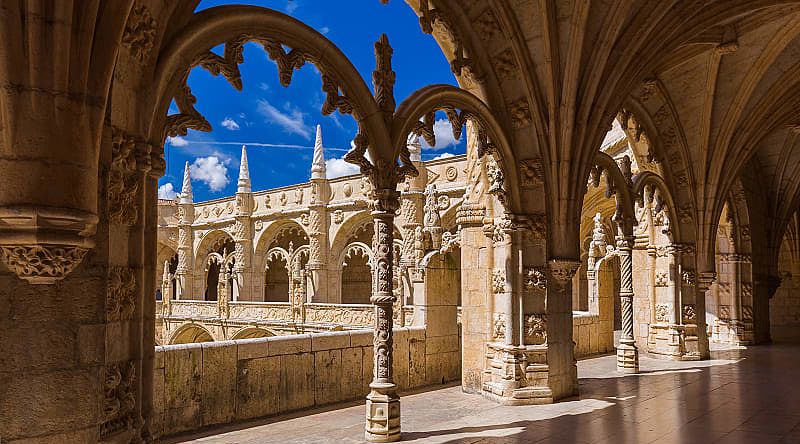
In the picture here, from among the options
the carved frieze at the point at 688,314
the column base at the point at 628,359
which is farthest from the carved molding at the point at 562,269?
the carved frieze at the point at 688,314

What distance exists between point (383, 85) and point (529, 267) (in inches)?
106

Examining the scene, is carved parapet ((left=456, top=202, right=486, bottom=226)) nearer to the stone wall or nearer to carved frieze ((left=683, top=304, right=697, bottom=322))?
the stone wall

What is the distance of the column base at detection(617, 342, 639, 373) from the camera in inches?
331

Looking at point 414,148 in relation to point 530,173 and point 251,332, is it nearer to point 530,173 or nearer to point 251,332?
point 251,332

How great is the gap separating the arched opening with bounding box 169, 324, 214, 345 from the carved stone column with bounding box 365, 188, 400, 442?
1635 cm

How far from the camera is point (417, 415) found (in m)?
5.75

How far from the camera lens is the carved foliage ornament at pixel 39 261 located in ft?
7.77

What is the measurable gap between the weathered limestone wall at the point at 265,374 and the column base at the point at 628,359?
3.01 meters

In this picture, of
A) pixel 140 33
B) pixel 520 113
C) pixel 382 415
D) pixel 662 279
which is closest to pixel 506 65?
pixel 520 113

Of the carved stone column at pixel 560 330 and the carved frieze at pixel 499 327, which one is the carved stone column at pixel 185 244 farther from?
the carved stone column at pixel 560 330

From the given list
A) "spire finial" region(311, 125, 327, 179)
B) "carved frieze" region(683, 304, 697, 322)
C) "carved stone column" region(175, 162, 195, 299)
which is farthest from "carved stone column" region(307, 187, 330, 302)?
"carved frieze" region(683, 304, 697, 322)

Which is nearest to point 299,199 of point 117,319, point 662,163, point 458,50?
point 662,163

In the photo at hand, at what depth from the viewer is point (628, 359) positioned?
8.45 meters

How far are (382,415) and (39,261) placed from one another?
121 inches
